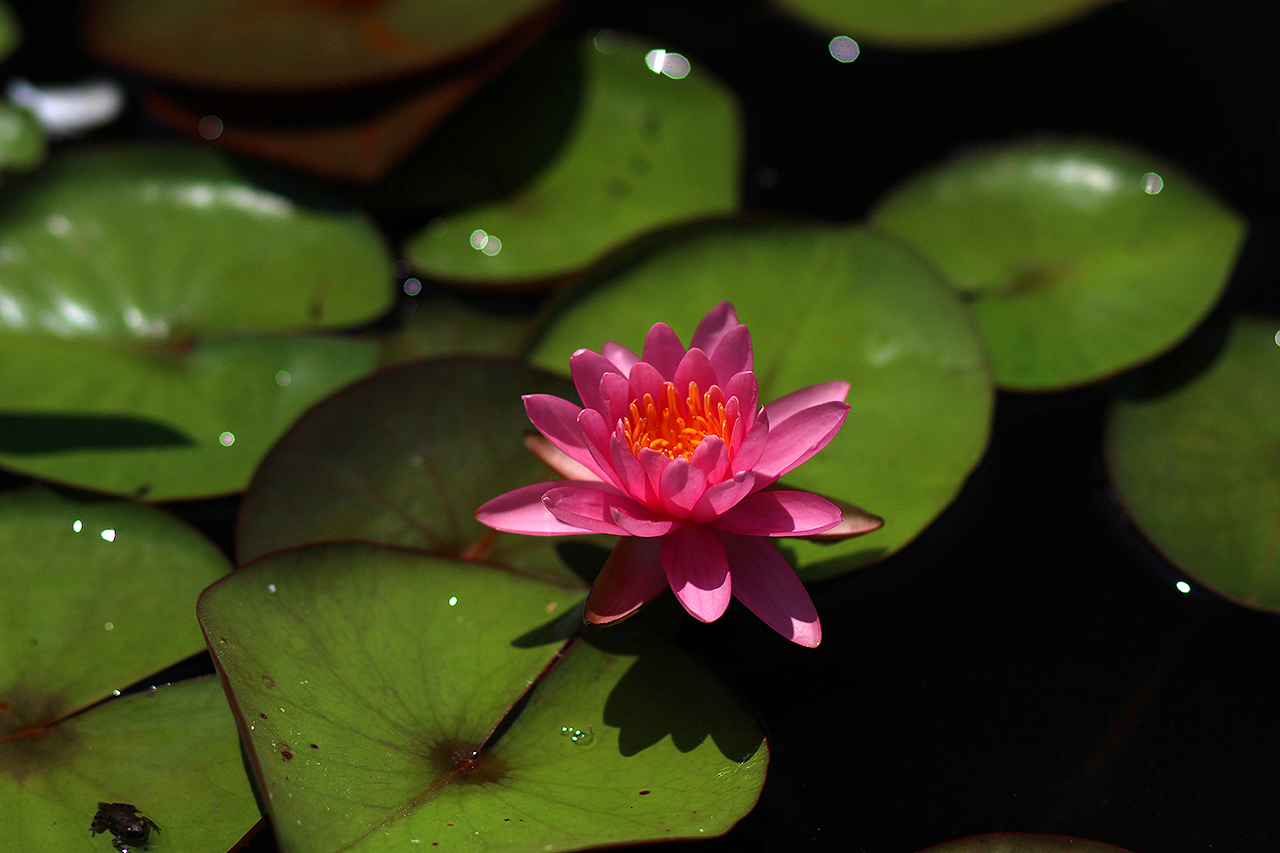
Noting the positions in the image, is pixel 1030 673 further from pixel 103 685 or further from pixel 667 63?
pixel 667 63

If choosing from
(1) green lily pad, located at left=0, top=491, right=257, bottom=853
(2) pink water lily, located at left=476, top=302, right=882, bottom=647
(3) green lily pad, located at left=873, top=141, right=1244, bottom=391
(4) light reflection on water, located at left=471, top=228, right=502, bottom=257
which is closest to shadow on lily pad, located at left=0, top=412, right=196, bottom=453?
(1) green lily pad, located at left=0, top=491, right=257, bottom=853

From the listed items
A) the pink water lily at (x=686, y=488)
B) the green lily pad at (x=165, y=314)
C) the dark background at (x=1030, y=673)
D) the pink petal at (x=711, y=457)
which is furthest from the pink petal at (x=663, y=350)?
the green lily pad at (x=165, y=314)

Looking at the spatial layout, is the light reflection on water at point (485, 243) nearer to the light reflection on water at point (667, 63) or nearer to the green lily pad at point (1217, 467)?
the light reflection on water at point (667, 63)

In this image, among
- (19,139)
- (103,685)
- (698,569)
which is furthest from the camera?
(19,139)

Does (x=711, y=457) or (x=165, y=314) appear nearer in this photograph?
(x=711, y=457)

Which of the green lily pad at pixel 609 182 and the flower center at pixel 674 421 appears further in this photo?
the green lily pad at pixel 609 182

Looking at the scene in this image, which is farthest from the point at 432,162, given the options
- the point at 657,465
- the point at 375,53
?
the point at 657,465

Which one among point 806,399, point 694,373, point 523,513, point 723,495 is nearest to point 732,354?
point 694,373
